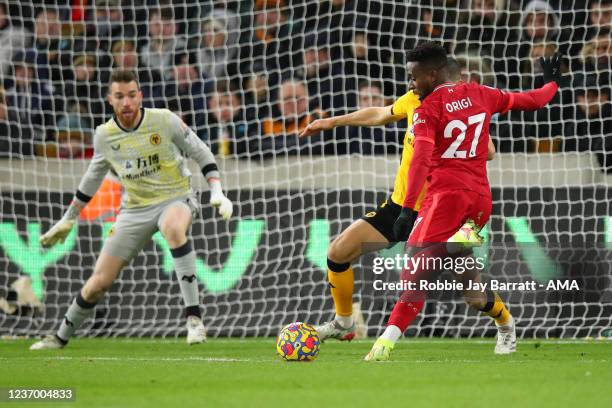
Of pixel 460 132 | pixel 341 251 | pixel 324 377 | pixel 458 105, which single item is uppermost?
pixel 458 105

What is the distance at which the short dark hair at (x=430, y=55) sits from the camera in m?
6.42

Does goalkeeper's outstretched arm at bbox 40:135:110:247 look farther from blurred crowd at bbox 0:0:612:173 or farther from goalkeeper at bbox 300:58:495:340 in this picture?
blurred crowd at bbox 0:0:612:173

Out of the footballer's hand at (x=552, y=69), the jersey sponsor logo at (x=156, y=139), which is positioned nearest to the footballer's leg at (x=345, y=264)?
the footballer's hand at (x=552, y=69)

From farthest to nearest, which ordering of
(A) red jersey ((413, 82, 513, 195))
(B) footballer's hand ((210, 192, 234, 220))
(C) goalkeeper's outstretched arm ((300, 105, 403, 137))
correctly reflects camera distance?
(B) footballer's hand ((210, 192, 234, 220))
(C) goalkeeper's outstretched arm ((300, 105, 403, 137))
(A) red jersey ((413, 82, 513, 195))

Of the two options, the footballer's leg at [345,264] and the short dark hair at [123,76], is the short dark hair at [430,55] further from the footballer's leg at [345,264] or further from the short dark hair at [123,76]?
the short dark hair at [123,76]

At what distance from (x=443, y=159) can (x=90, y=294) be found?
3.01 m

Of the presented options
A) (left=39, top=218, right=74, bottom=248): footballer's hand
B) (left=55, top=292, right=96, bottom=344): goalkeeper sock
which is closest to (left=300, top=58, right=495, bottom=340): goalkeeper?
(left=55, top=292, right=96, bottom=344): goalkeeper sock

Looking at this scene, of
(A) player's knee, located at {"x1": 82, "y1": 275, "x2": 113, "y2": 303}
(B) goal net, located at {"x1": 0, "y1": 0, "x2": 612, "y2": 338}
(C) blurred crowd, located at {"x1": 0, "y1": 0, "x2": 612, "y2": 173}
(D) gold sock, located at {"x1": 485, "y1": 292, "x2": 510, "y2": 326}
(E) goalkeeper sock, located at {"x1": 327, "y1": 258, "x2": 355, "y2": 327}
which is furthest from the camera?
(C) blurred crowd, located at {"x1": 0, "y1": 0, "x2": 612, "y2": 173}

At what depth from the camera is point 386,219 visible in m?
7.27

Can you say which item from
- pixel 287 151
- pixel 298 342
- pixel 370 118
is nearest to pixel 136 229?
pixel 370 118

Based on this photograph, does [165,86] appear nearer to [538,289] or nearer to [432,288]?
[538,289]

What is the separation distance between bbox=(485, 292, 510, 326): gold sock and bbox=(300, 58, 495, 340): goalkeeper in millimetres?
717

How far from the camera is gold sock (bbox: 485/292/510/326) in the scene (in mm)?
7059

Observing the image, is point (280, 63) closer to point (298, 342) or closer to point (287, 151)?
point (287, 151)
